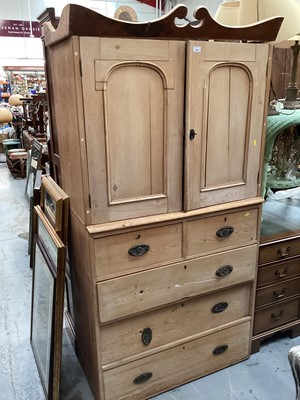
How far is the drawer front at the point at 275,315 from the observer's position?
2.07 m

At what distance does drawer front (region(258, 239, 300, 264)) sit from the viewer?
1.94 metres

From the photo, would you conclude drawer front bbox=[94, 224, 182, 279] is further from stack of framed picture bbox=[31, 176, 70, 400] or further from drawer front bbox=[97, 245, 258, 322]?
stack of framed picture bbox=[31, 176, 70, 400]

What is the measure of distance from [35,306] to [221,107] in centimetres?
150

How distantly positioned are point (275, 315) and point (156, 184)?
1.20m

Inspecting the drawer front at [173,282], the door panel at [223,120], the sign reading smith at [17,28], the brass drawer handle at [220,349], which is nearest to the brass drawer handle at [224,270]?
the drawer front at [173,282]

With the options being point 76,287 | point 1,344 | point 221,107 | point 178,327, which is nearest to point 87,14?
point 221,107

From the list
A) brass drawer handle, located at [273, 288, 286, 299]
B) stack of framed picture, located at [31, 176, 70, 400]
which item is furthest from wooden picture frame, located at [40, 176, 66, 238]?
brass drawer handle, located at [273, 288, 286, 299]

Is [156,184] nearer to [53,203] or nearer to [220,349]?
[53,203]

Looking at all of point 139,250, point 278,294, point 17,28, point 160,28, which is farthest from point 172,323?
point 17,28

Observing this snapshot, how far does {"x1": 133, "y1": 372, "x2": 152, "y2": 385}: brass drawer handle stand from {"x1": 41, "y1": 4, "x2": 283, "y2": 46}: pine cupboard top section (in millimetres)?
1561

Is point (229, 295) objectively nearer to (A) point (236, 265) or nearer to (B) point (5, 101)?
(A) point (236, 265)

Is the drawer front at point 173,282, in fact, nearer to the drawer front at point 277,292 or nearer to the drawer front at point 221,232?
the drawer front at point 221,232

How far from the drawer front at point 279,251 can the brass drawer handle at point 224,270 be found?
227 millimetres

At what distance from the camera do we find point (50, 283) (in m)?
1.69
